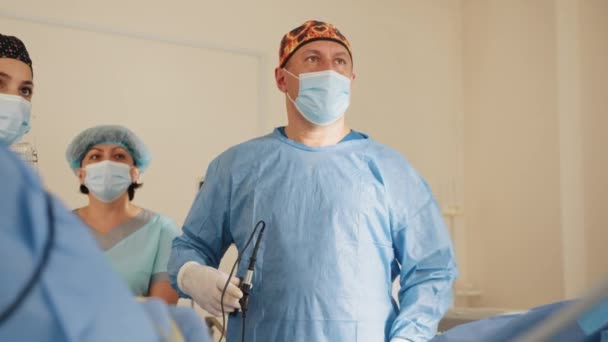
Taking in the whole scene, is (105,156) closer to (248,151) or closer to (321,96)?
(248,151)

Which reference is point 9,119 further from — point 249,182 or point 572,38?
point 572,38

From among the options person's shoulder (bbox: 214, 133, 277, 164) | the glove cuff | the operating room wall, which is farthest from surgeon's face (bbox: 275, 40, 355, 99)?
the operating room wall

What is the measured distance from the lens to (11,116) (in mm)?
1824

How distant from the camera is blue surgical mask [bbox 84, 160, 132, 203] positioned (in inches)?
89.1

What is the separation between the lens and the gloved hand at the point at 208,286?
1.43 m

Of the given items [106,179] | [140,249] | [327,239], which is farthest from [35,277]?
[106,179]

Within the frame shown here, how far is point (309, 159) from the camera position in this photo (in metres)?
1.66

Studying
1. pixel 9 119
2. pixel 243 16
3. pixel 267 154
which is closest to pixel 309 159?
pixel 267 154

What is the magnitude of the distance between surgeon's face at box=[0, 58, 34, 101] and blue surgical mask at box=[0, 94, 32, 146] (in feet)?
0.12

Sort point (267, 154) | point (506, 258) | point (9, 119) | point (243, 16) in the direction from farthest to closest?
point (506, 258)
point (243, 16)
point (9, 119)
point (267, 154)

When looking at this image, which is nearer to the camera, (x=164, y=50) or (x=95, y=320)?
(x=95, y=320)

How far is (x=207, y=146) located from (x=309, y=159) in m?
1.36

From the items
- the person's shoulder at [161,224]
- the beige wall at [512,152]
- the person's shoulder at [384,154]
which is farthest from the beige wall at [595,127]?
the person's shoulder at [161,224]

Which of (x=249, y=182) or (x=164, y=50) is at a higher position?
(x=164, y=50)
